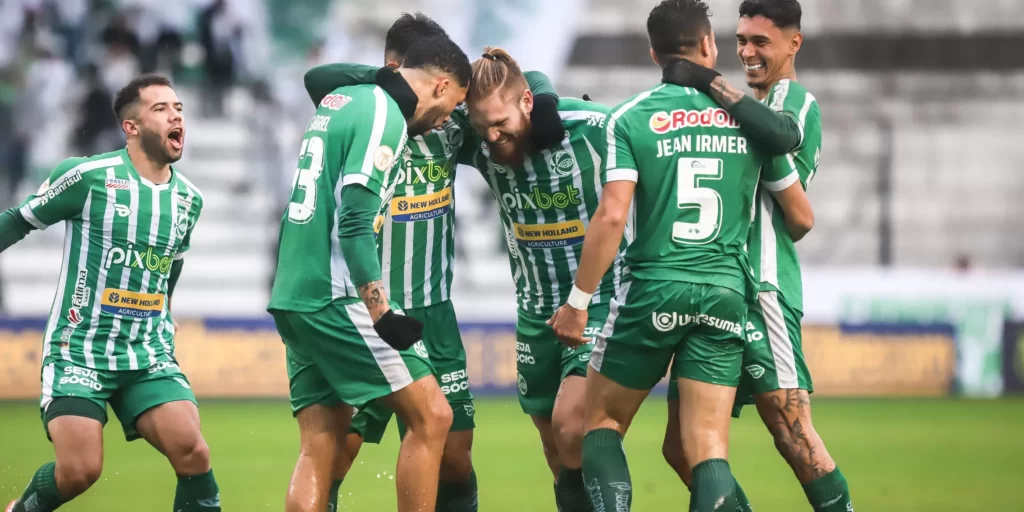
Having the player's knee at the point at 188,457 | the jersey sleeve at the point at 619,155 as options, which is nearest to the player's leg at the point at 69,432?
the player's knee at the point at 188,457

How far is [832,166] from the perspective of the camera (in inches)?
733

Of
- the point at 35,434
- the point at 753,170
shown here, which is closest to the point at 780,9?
the point at 753,170

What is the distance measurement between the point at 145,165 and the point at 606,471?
285 cm

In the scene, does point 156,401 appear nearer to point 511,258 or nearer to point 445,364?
point 445,364

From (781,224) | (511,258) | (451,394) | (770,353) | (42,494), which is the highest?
(781,224)

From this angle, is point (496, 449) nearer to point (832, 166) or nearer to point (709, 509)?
point (709, 509)

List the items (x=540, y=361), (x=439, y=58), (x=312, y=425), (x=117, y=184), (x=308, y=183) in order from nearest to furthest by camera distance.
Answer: (x=308, y=183), (x=439, y=58), (x=312, y=425), (x=540, y=361), (x=117, y=184)

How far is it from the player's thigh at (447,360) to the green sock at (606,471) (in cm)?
88

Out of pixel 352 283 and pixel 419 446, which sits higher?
pixel 352 283

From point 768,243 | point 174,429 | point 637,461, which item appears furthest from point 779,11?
point 637,461

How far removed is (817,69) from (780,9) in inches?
569

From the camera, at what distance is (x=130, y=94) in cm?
604

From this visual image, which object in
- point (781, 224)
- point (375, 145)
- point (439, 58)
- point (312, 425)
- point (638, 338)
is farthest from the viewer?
point (312, 425)

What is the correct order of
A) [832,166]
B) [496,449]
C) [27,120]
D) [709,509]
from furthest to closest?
[832,166]
[27,120]
[496,449]
[709,509]
